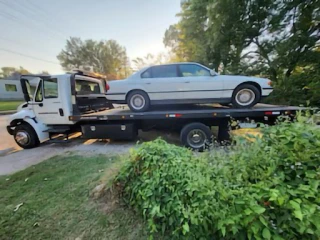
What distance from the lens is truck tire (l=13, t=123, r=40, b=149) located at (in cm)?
536

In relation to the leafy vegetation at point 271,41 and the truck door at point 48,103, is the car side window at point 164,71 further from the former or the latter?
the leafy vegetation at point 271,41

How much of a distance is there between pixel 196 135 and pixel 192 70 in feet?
6.08

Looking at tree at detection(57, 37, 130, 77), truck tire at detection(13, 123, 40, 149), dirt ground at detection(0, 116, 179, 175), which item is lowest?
dirt ground at detection(0, 116, 179, 175)

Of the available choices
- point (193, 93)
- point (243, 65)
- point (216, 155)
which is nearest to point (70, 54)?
point (243, 65)

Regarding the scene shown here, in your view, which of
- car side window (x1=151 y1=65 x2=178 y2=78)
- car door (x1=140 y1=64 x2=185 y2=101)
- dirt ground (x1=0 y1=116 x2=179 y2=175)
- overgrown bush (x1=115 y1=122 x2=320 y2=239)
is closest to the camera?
overgrown bush (x1=115 y1=122 x2=320 y2=239)

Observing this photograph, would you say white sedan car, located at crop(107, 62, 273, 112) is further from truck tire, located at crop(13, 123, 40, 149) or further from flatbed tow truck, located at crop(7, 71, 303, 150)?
truck tire, located at crop(13, 123, 40, 149)

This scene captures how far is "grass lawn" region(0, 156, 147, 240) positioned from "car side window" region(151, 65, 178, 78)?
306cm

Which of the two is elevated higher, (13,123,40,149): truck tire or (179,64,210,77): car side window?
(179,64,210,77): car side window

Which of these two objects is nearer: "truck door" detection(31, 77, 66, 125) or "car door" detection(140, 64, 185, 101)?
"car door" detection(140, 64, 185, 101)

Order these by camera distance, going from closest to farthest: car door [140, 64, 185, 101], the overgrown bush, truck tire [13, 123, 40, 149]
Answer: the overgrown bush, car door [140, 64, 185, 101], truck tire [13, 123, 40, 149]

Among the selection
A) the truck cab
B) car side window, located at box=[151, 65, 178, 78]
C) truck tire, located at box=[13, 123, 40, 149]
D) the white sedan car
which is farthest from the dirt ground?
car side window, located at box=[151, 65, 178, 78]

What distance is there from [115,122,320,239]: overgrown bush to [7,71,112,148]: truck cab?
12.9 feet

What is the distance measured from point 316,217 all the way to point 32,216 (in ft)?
9.93

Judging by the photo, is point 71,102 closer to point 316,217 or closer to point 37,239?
point 37,239
